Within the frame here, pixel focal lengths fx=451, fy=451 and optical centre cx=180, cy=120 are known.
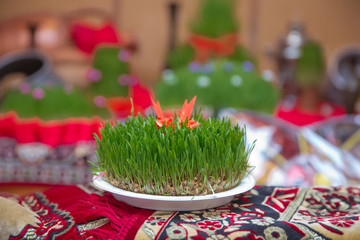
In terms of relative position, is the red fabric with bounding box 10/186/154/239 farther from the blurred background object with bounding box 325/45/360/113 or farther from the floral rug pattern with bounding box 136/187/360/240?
the blurred background object with bounding box 325/45/360/113

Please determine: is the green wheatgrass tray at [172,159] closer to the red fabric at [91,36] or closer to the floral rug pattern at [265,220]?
the floral rug pattern at [265,220]

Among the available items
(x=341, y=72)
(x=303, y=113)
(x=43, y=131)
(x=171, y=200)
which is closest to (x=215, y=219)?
(x=171, y=200)

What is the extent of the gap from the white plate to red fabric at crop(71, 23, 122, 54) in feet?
9.69

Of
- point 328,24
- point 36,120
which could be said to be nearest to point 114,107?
point 36,120

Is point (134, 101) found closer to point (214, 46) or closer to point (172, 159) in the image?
point (214, 46)

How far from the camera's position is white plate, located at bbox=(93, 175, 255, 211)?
18.2 inches

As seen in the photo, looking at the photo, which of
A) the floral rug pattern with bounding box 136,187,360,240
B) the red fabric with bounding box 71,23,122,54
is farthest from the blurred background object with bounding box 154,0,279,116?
the red fabric with bounding box 71,23,122,54

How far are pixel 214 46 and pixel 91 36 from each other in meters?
1.18

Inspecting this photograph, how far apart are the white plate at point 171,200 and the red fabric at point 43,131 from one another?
31.1 inches

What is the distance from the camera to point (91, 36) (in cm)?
343

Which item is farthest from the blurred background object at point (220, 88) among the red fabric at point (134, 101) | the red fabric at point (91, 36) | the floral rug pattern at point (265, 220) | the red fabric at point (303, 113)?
the red fabric at point (91, 36)

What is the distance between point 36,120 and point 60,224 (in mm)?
901

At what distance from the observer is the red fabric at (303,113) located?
95.0 inches

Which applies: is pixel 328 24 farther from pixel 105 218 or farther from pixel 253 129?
pixel 105 218
